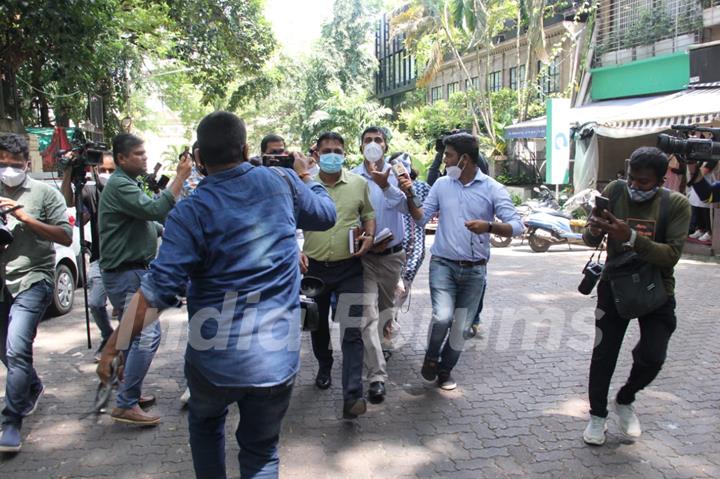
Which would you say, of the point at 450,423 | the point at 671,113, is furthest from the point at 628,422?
the point at 671,113

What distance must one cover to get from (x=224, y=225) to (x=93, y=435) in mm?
2386

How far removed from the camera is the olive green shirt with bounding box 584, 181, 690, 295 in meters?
3.60

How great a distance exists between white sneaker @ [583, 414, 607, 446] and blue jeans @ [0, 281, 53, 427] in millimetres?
3467

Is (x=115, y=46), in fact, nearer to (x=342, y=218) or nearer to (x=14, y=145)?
(x=14, y=145)

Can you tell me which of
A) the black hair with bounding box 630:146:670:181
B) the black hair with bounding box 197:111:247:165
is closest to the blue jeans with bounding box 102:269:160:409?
the black hair with bounding box 197:111:247:165

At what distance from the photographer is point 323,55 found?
36094 millimetres

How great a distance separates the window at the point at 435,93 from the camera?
3920 cm

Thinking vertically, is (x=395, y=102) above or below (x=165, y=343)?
above

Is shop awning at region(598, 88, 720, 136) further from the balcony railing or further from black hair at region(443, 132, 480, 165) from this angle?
black hair at region(443, 132, 480, 165)

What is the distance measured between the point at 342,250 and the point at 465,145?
1.23 meters

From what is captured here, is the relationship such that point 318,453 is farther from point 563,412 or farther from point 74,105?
point 74,105

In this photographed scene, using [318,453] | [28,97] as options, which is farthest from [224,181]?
[28,97]

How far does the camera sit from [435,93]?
39.8 meters

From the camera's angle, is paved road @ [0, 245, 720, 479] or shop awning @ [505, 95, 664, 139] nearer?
paved road @ [0, 245, 720, 479]
